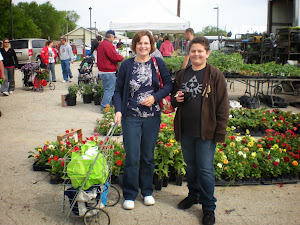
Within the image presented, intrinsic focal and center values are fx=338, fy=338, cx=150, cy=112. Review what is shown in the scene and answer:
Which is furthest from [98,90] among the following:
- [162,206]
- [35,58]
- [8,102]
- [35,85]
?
[35,58]

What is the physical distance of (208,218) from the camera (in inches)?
132

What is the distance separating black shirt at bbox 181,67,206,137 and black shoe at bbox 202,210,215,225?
31.7 inches

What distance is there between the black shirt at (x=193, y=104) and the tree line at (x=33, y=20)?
1630 inches

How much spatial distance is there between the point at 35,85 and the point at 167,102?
7.63 metres

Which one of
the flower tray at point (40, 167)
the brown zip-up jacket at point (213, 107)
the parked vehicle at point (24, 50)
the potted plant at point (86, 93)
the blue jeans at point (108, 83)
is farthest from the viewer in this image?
the parked vehicle at point (24, 50)

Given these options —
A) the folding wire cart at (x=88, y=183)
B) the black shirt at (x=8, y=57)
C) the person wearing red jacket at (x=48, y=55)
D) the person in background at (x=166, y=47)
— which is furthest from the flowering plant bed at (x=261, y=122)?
the person wearing red jacket at (x=48, y=55)

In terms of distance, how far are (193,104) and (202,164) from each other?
0.60m

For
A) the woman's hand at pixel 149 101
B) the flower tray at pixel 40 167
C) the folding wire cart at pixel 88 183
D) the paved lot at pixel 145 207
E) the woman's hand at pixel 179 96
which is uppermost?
the woman's hand at pixel 179 96

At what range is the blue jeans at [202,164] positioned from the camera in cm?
332

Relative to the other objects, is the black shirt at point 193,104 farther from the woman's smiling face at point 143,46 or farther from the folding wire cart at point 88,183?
the folding wire cart at point 88,183

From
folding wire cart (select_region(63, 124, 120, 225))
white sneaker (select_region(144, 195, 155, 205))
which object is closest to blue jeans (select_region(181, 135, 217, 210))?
white sneaker (select_region(144, 195, 155, 205))

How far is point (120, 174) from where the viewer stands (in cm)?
440

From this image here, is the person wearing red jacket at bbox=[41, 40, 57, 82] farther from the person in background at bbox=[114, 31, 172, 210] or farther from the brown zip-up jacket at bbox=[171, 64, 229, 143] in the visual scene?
the brown zip-up jacket at bbox=[171, 64, 229, 143]

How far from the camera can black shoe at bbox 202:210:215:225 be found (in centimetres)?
336
